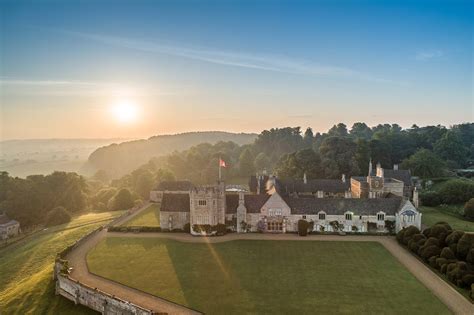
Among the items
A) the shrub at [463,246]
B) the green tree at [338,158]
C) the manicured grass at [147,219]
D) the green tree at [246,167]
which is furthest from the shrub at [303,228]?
the green tree at [246,167]

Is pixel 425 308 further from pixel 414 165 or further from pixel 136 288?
pixel 414 165

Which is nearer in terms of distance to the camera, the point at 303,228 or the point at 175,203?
the point at 303,228

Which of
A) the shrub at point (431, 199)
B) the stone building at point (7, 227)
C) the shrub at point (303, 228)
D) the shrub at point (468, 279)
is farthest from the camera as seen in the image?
the shrub at point (431, 199)

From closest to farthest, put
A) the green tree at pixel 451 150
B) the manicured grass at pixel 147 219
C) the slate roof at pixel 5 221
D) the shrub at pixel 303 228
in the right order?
the shrub at pixel 303 228 → the manicured grass at pixel 147 219 → the slate roof at pixel 5 221 → the green tree at pixel 451 150

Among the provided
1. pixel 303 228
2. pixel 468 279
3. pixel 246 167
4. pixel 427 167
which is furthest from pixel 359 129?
pixel 468 279

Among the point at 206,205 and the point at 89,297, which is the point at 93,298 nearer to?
the point at 89,297

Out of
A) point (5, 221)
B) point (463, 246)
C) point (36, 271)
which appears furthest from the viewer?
point (5, 221)

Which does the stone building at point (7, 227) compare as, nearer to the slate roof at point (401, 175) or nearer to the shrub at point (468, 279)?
the shrub at point (468, 279)
